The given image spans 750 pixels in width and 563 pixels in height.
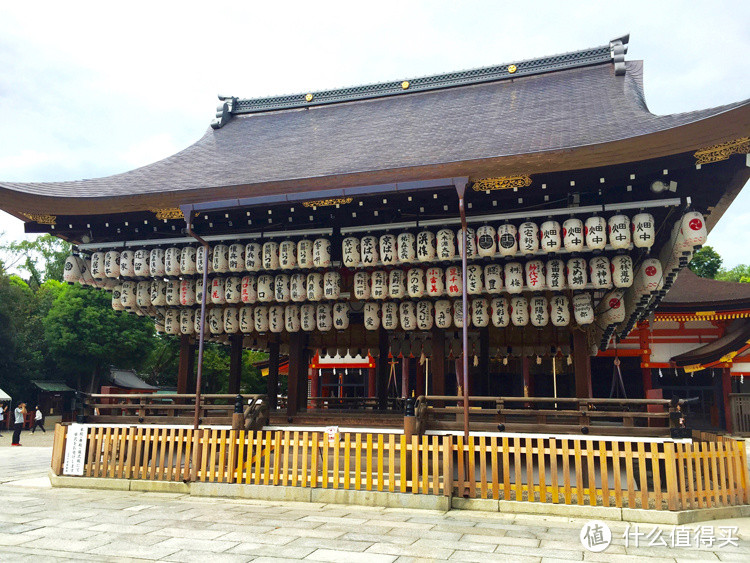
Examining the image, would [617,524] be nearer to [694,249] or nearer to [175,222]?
[694,249]

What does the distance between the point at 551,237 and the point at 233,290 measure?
664cm

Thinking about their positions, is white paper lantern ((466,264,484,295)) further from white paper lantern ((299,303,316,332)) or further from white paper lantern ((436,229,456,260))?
white paper lantern ((299,303,316,332))

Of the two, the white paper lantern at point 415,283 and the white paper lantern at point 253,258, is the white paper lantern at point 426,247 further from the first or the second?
the white paper lantern at point 253,258

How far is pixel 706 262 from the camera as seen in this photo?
41344mm

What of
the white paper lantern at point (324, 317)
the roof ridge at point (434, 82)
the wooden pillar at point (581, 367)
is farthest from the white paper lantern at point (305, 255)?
the roof ridge at point (434, 82)

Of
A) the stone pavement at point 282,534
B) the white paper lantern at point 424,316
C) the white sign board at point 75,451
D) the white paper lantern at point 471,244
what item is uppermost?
the white paper lantern at point 471,244

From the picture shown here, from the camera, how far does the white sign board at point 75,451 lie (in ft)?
34.1

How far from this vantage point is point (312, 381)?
905 inches

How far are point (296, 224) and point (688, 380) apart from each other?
59.8 feet

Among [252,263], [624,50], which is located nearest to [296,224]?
[252,263]

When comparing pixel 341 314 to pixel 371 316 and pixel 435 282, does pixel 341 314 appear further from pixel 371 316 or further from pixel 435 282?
pixel 435 282

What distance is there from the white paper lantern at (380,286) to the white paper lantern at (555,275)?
308cm

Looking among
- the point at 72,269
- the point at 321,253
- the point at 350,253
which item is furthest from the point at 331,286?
the point at 72,269

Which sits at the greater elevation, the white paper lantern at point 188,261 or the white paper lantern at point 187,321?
the white paper lantern at point 188,261
